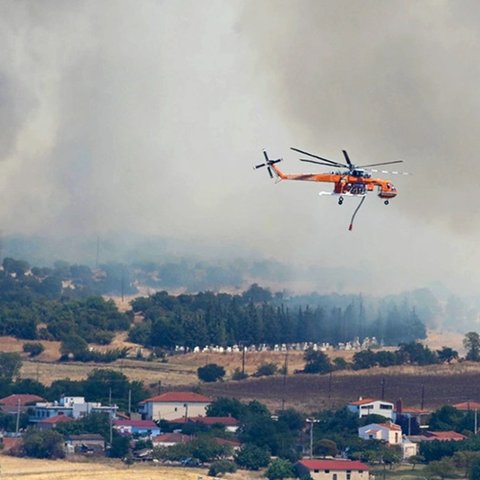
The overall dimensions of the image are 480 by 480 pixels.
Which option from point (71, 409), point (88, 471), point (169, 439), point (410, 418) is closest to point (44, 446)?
point (88, 471)

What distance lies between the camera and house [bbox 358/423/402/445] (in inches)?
6875

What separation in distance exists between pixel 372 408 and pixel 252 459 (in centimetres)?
3444

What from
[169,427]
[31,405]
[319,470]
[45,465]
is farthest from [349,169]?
[31,405]

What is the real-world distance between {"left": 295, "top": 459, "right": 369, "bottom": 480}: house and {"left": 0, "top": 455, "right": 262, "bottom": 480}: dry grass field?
13.8ft

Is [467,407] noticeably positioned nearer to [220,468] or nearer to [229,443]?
[229,443]

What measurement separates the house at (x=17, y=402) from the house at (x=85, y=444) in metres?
17.4

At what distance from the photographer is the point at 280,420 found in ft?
594

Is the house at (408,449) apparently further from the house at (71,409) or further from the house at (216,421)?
the house at (71,409)

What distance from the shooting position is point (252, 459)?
15862cm

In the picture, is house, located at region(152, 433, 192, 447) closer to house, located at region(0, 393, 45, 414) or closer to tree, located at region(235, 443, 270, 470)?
tree, located at region(235, 443, 270, 470)

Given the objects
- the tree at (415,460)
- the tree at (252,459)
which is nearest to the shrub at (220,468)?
A: the tree at (252,459)

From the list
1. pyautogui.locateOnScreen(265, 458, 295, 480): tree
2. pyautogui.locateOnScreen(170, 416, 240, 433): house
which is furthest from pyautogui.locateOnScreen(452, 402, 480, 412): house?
pyautogui.locateOnScreen(265, 458, 295, 480): tree

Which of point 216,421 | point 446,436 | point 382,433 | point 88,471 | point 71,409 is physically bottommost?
point 88,471

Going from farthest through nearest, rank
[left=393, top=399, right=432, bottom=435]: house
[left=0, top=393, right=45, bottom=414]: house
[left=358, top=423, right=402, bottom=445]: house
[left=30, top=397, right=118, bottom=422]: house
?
[left=0, top=393, right=45, bottom=414]: house < [left=30, top=397, right=118, bottom=422]: house < [left=393, top=399, right=432, bottom=435]: house < [left=358, top=423, right=402, bottom=445]: house
